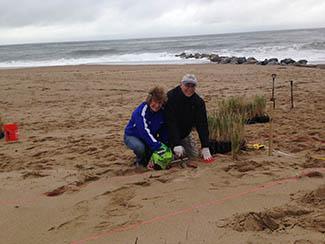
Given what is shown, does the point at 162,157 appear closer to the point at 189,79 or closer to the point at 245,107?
the point at 189,79

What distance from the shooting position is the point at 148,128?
4562 mm

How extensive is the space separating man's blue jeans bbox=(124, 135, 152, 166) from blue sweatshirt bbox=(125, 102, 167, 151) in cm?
6

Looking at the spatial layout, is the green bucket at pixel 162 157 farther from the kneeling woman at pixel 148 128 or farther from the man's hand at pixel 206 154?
the man's hand at pixel 206 154

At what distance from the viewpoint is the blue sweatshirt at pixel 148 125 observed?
14.9 ft

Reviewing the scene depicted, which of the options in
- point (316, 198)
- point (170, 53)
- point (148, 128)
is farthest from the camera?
point (170, 53)

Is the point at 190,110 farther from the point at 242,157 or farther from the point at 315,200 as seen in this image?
the point at 315,200

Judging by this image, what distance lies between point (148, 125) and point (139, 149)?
0.29m

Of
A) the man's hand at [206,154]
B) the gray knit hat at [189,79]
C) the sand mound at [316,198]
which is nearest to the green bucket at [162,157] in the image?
the man's hand at [206,154]

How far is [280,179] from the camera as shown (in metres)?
3.84

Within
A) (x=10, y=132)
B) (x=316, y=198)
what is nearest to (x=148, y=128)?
(x=316, y=198)

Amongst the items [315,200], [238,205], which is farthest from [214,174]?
[315,200]

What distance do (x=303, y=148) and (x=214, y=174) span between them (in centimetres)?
162

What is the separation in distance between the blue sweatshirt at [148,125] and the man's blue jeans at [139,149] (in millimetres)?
58

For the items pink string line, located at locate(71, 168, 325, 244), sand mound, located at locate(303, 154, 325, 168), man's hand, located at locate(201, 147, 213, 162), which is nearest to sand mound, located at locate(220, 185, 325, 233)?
pink string line, located at locate(71, 168, 325, 244)
